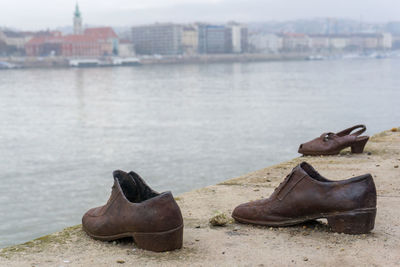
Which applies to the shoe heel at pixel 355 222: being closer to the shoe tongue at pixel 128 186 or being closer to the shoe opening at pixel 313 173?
the shoe opening at pixel 313 173

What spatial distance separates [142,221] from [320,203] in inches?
28.6

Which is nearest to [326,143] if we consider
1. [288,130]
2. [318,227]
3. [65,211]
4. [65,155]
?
[318,227]

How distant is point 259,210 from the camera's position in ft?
8.79

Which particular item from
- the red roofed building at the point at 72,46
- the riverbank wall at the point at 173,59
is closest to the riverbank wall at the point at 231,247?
the riverbank wall at the point at 173,59

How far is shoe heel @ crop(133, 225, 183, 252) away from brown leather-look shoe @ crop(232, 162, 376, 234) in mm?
444

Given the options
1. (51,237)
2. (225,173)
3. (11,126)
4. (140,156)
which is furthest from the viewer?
(11,126)

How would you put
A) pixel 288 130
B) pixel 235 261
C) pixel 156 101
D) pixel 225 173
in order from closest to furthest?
1. pixel 235 261
2. pixel 225 173
3. pixel 288 130
4. pixel 156 101

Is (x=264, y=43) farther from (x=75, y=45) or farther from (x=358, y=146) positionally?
(x=358, y=146)

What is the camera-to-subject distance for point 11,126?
16.9 meters

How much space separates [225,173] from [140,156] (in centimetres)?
234

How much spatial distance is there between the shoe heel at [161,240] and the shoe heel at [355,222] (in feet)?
2.10

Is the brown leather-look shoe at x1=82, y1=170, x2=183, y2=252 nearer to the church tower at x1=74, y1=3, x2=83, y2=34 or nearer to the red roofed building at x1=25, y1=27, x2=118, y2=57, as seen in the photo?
the red roofed building at x1=25, y1=27, x2=118, y2=57

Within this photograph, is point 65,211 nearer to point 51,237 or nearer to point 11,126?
point 51,237

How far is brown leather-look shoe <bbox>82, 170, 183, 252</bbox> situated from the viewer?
7.70ft
